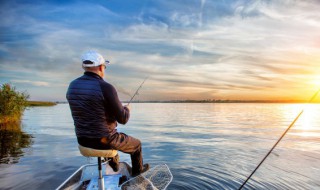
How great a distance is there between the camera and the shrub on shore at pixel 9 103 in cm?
2741

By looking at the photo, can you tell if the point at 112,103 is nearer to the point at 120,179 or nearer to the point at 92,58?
the point at 92,58

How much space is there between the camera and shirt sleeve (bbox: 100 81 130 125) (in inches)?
201

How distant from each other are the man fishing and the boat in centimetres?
150

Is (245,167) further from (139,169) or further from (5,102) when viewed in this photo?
(5,102)

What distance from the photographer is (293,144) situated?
18828mm

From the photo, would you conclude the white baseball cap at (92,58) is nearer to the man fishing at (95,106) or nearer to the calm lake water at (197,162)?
the man fishing at (95,106)

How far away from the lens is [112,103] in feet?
17.0

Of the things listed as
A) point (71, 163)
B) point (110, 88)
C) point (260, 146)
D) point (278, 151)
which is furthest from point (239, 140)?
point (110, 88)

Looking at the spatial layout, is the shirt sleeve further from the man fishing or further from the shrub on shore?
the shrub on shore

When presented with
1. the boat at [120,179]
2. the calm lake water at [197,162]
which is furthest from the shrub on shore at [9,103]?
the boat at [120,179]

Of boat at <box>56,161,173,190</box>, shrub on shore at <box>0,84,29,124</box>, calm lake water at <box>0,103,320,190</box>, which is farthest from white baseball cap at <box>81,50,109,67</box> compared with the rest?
shrub on shore at <box>0,84,29,124</box>

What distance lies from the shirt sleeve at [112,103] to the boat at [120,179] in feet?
6.78

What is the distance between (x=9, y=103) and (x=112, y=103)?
26.8 metres

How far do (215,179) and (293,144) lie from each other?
11159 mm
